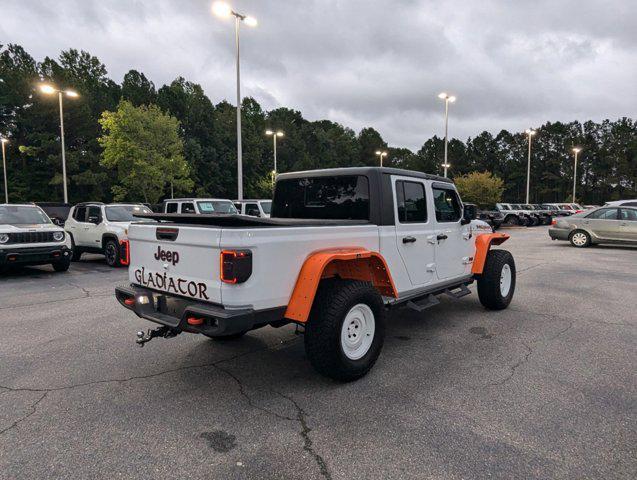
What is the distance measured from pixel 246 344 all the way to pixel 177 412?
5.34 feet

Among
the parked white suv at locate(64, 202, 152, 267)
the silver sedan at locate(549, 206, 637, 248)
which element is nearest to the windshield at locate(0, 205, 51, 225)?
the parked white suv at locate(64, 202, 152, 267)

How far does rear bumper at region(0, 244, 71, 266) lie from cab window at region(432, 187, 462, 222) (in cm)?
886

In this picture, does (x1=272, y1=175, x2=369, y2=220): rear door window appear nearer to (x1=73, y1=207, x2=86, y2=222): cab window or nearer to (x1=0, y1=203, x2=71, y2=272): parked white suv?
(x1=0, y1=203, x2=71, y2=272): parked white suv

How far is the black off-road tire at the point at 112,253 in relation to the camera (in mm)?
11283

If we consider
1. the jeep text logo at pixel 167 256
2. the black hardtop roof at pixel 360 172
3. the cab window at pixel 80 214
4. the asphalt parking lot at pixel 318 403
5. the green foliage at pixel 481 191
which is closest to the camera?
the asphalt parking lot at pixel 318 403

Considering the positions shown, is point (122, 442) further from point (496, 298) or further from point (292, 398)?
point (496, 298)

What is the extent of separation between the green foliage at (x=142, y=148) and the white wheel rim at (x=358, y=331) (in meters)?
29.1

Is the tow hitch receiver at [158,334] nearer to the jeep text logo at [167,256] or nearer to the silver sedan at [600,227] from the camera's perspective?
the jeep text logo at [167,256]

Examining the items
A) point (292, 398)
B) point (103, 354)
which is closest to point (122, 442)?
point (292, 398)

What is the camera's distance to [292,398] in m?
3.55

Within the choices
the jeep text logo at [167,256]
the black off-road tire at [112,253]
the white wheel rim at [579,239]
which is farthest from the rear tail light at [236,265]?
the white wheel rim at [579,239]

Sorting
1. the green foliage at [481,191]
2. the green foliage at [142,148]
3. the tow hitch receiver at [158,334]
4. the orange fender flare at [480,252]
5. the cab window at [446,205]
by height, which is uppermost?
the green foliage at [142,148]

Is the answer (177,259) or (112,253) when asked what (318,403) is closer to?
(177,259)

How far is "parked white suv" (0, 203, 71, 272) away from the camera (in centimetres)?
938
